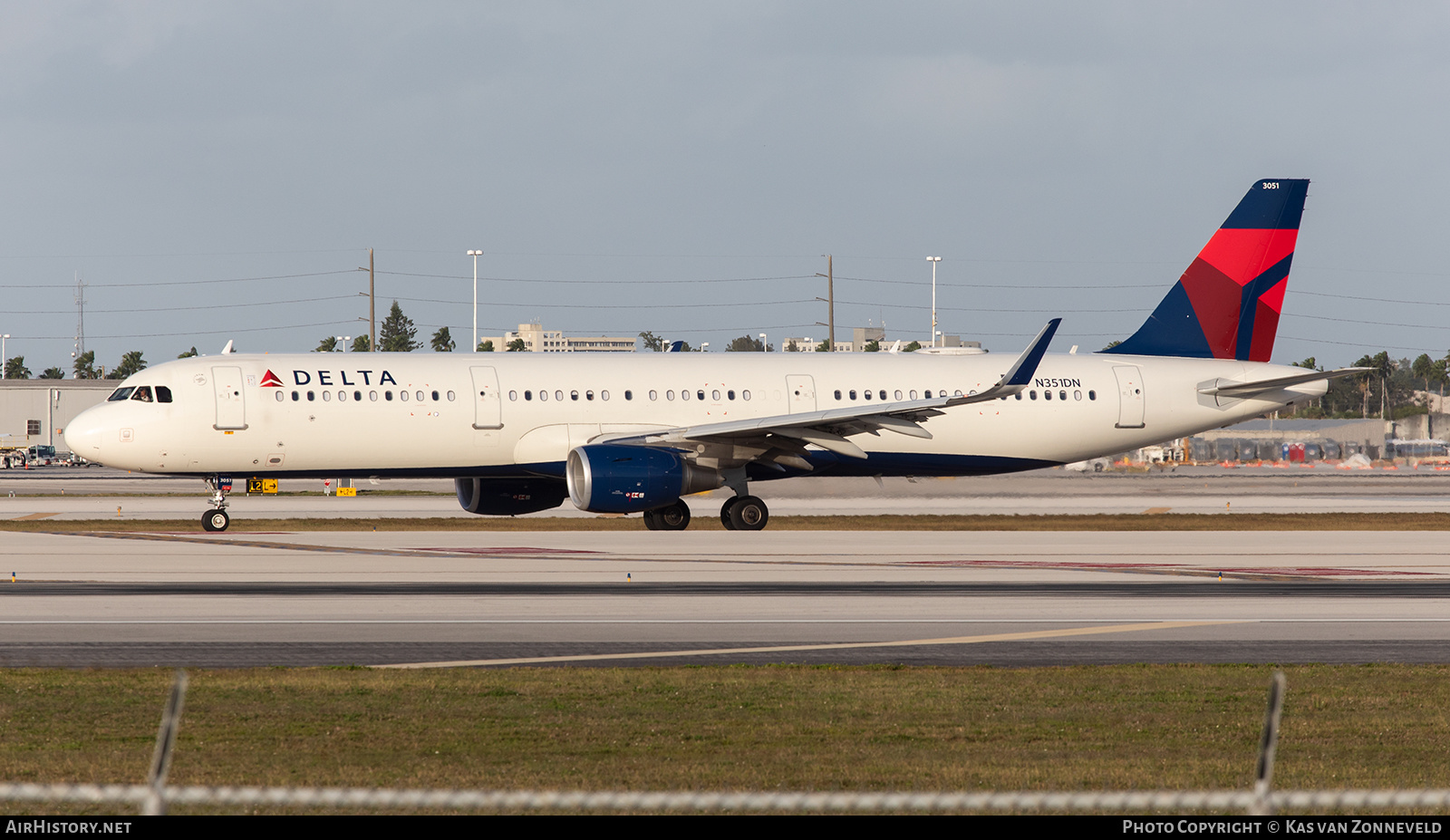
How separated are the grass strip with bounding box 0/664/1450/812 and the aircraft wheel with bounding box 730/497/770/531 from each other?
19384 mm

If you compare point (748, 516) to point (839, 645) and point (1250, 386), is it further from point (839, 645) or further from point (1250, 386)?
point (839, 645)

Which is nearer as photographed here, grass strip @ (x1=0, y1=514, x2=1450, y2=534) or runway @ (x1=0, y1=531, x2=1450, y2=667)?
runway @ (x1=0, y1=531, x2=1450, y2=667)

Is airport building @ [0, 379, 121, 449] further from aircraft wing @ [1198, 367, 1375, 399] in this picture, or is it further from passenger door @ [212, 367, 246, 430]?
aircraft wing @ [1198, 367, 1375, 399]

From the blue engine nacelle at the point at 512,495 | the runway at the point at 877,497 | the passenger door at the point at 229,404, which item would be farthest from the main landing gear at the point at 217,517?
the blue engine nacelle at the point at 512,495

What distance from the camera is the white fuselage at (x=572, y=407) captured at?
105 feet

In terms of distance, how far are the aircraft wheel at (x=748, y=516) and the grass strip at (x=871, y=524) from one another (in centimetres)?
94

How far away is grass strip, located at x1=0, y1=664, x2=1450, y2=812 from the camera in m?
8.94

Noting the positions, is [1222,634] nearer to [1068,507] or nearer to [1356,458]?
[1068,507]

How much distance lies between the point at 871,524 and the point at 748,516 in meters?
3.53

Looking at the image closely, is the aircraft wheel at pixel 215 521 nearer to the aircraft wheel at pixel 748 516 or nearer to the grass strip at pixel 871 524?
the grass strip at pixel 871 524

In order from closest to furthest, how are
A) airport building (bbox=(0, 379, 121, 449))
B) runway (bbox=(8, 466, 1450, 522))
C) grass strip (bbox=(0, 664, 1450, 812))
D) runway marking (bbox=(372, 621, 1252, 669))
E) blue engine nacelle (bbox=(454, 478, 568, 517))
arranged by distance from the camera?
grass strip (bbox=(0, 664, 1450, 812))
runway marking (bbox=(372, 621, 1252, 669))
blue engine nacelle (bbox=(454, 478, 568, 517))
runway (bbox=(8, 466, 1450, 522))
airport building (bbox=(0, 379, 121, 449))


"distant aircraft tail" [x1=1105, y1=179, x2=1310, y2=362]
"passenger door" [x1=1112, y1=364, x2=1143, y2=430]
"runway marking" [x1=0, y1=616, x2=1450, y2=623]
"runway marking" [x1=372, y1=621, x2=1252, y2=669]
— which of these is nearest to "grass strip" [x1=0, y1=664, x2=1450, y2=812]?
"runway marking" [x1=372, y1=621, x2=1252, y2=669]

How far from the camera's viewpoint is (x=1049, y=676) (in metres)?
13.0

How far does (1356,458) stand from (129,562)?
8803cm
